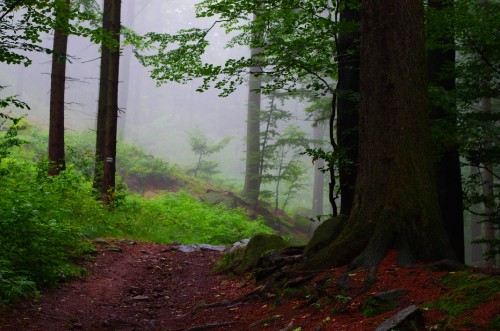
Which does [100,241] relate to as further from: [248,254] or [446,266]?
[446,266]

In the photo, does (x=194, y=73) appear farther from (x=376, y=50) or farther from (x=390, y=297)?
(x=390, y=297)

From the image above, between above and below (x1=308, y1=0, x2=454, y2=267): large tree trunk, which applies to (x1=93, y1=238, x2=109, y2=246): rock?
below

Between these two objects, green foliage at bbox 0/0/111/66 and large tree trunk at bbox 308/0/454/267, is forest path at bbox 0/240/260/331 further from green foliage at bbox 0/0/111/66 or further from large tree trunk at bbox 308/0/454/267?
green foliage at bbox 0/0/111/66

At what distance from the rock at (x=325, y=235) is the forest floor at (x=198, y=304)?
94 cm

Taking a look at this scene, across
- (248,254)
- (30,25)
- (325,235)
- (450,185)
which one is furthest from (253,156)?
(30,25)

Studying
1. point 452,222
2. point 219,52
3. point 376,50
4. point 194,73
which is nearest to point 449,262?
point 376,50

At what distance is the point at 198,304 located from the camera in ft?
19.7

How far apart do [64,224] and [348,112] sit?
5.48m

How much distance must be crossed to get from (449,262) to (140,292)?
4.58m

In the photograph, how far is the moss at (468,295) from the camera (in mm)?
3500

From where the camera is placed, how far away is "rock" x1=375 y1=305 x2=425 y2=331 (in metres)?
3.27

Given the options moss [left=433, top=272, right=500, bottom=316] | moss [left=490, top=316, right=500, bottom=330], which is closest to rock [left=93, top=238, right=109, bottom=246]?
moss [left=433, top=272, right=500, bottom=316]

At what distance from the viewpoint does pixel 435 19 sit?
7.12 meters

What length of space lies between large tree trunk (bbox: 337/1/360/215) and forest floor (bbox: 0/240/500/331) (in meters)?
2.48
